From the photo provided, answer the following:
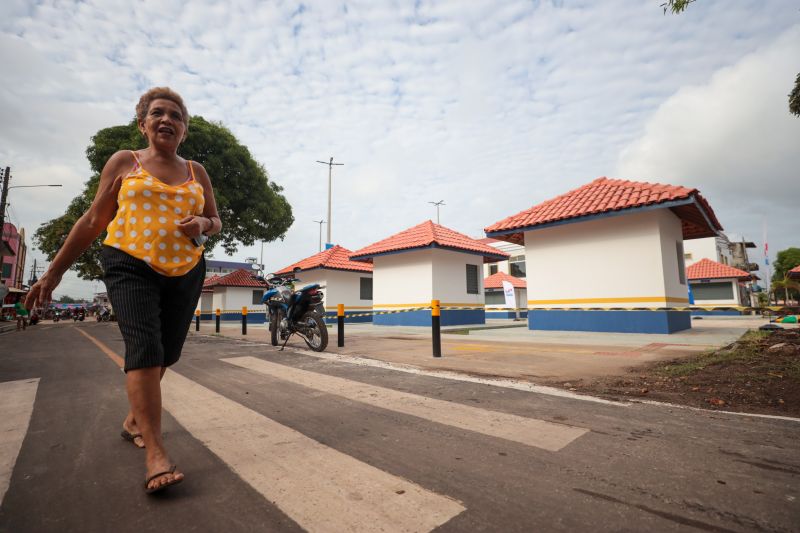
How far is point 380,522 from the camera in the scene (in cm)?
143

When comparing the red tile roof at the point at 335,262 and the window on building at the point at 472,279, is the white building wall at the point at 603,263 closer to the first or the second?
the window on building at the point at 472,279

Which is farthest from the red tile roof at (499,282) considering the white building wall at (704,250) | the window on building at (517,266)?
the white building wall at (704,250)

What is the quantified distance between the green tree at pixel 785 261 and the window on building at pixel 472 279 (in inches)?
2816

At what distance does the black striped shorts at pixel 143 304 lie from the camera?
5.97ft

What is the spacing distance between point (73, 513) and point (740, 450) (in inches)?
125

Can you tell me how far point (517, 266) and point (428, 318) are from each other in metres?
23.7

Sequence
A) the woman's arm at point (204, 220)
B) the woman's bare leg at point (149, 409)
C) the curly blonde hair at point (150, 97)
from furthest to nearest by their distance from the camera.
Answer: the curly blonde hair at point (150, 97) < the woman's arm at point (204, 220) < the woman's bare leg at point (149, 409)

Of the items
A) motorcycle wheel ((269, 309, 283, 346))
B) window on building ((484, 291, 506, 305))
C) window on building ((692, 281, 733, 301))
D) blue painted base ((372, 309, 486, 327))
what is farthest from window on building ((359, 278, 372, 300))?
window on building ((692, 281, 733, 301))

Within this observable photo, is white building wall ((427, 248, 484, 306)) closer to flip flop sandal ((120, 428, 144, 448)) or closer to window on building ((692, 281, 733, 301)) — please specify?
flip flop sandal ((120, 428, 144, 448))

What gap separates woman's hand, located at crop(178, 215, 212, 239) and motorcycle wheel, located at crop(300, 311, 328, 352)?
5029mm

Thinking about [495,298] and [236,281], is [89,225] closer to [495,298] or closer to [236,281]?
[236,281]

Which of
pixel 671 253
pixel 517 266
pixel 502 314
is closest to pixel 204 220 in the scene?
pixel 671 253

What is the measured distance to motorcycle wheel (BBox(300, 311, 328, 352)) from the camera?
22.9 feet

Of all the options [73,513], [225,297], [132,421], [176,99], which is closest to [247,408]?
[132,421]
